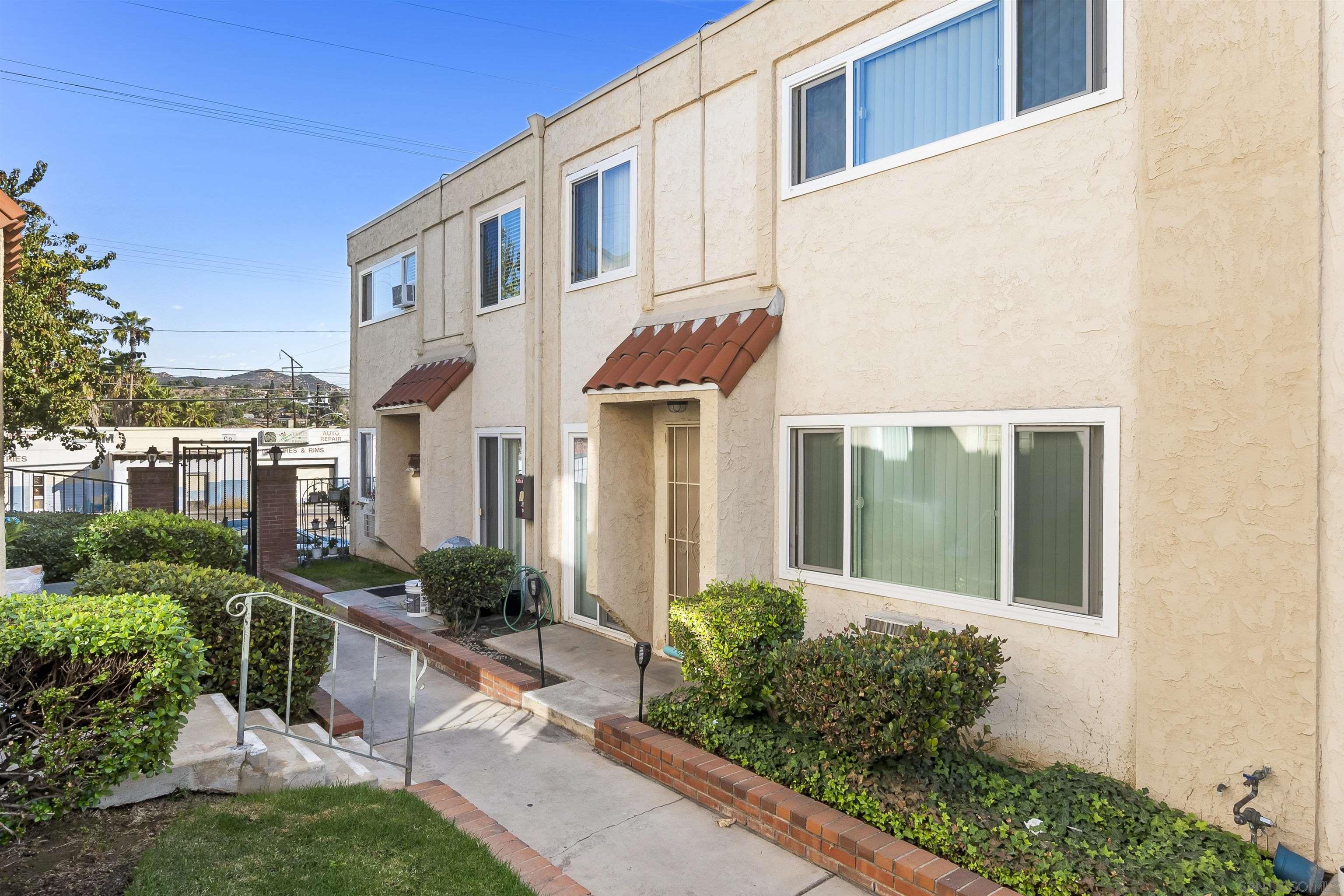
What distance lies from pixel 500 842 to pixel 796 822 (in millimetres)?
1787

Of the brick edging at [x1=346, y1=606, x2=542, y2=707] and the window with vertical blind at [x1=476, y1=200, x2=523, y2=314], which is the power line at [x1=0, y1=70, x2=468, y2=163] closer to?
the window with vertical blind at [x1=476, y1=200, x2=523, y2=314]

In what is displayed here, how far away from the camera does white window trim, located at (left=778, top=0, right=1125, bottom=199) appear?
16.8 feet

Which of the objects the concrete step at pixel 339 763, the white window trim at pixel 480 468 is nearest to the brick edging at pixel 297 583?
the white window trim at pixel 480 468

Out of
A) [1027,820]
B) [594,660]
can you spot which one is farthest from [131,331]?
[1027,820]

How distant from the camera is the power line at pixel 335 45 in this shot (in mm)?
19781

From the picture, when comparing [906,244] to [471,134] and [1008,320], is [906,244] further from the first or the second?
[471,134]

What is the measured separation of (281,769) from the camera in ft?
17.0

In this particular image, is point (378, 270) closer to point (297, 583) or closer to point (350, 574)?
point (350, 574)

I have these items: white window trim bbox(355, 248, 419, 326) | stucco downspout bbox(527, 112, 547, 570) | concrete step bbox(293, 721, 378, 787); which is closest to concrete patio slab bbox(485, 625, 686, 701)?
stucco downspout bbox(527, 112, 547, 570)

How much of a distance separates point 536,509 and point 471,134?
1120 inches

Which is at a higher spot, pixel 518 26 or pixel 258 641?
pixel 518 26

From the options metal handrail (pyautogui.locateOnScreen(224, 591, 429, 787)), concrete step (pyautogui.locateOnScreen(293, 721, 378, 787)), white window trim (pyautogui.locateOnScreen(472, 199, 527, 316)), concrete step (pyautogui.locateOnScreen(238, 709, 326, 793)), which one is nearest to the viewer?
concrete step (pyautogui.locateOnScreen(238, 709, 326, 793))

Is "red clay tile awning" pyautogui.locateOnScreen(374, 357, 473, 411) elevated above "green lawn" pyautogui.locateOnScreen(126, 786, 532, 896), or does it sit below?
above

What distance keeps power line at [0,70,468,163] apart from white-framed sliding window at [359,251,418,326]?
575 cm
